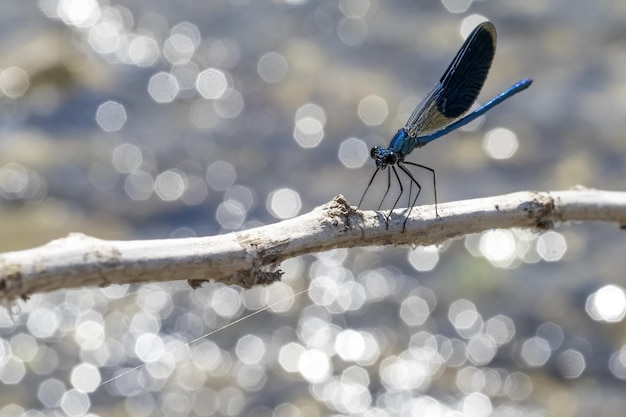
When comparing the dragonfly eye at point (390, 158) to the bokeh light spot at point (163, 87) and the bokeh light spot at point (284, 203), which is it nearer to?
the bokeh light spot at point (284, 203)

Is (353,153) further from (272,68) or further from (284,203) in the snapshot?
(272,68)

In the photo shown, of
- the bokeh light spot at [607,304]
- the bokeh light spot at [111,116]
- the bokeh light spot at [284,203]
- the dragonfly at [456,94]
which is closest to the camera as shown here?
the dragonfly at [456,94]

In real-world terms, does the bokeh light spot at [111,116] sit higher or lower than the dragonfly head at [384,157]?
higher

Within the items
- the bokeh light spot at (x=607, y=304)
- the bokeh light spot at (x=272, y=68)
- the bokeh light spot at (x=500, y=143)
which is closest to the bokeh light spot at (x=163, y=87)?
the bokeh light spot at (x=272, y=68)

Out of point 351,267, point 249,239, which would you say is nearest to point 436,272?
point 351,267

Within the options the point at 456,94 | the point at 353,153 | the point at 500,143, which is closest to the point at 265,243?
the point at 456,94

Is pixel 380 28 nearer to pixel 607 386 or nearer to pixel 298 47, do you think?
pixel 298 47
